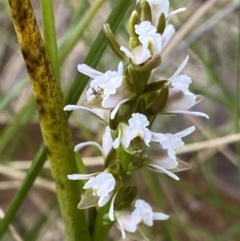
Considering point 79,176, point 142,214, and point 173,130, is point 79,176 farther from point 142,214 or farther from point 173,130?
point 173,130

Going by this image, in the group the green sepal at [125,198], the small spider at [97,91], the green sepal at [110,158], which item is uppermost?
the small spider at [97,91]

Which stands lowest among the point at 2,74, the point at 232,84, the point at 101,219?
the point at 101,219

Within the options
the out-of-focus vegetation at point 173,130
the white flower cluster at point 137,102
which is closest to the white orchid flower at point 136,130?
the white flower cluster at point 137,102

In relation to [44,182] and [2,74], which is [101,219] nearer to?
[44,182]

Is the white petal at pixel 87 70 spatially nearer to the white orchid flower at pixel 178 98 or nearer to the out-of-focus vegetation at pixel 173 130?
the white orchid flower at pixel 178 98

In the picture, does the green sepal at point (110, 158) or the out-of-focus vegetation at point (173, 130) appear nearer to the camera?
the green sepal at point (110, 158)

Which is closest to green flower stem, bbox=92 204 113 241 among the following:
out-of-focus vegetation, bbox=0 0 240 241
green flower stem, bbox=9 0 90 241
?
green flower stem, bbox=9 0 90 241

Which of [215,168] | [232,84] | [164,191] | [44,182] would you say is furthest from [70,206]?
[232,84]
